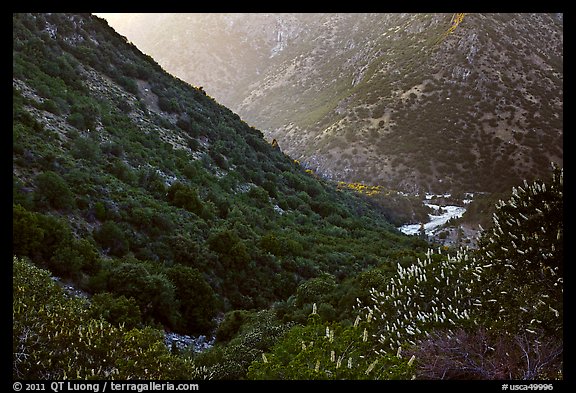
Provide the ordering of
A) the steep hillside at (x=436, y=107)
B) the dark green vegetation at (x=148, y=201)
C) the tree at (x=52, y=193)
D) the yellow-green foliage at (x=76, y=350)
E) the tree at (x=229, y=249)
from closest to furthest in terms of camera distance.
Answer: the yellow-green foliage at (x=76, y=350), the dark green vegetation at (x=148, y=201), the tree at (x=52, y=193), the tree at (x=229, y=249), the steep hillside at (x=436, y=107)

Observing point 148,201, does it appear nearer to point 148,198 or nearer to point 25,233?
point 148,198

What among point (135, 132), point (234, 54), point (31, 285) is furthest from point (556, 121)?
point (234, 54)

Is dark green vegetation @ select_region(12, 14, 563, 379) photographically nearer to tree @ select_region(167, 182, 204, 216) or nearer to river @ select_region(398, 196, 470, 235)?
tree @ select_region(167, 182, 204, 216)

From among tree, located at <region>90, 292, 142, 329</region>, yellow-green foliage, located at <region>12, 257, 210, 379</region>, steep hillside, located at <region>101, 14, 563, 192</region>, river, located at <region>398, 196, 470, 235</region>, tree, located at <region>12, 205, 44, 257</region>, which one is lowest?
yellow-green foliage, located at <region>12, 257, 210, 379</region>

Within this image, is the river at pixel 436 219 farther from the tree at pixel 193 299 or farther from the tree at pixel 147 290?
the tree at pixel 147 290

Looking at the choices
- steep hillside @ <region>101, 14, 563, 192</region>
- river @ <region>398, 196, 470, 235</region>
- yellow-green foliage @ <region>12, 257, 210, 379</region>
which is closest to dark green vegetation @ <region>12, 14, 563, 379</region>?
yellow-green foliage @ <region>12, 257, 210, 379</region>

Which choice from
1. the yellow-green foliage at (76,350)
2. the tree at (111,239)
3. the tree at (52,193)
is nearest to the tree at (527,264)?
the yellow-green foliage at (76,350)

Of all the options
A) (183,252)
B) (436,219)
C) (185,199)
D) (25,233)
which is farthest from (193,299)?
(436,219)
